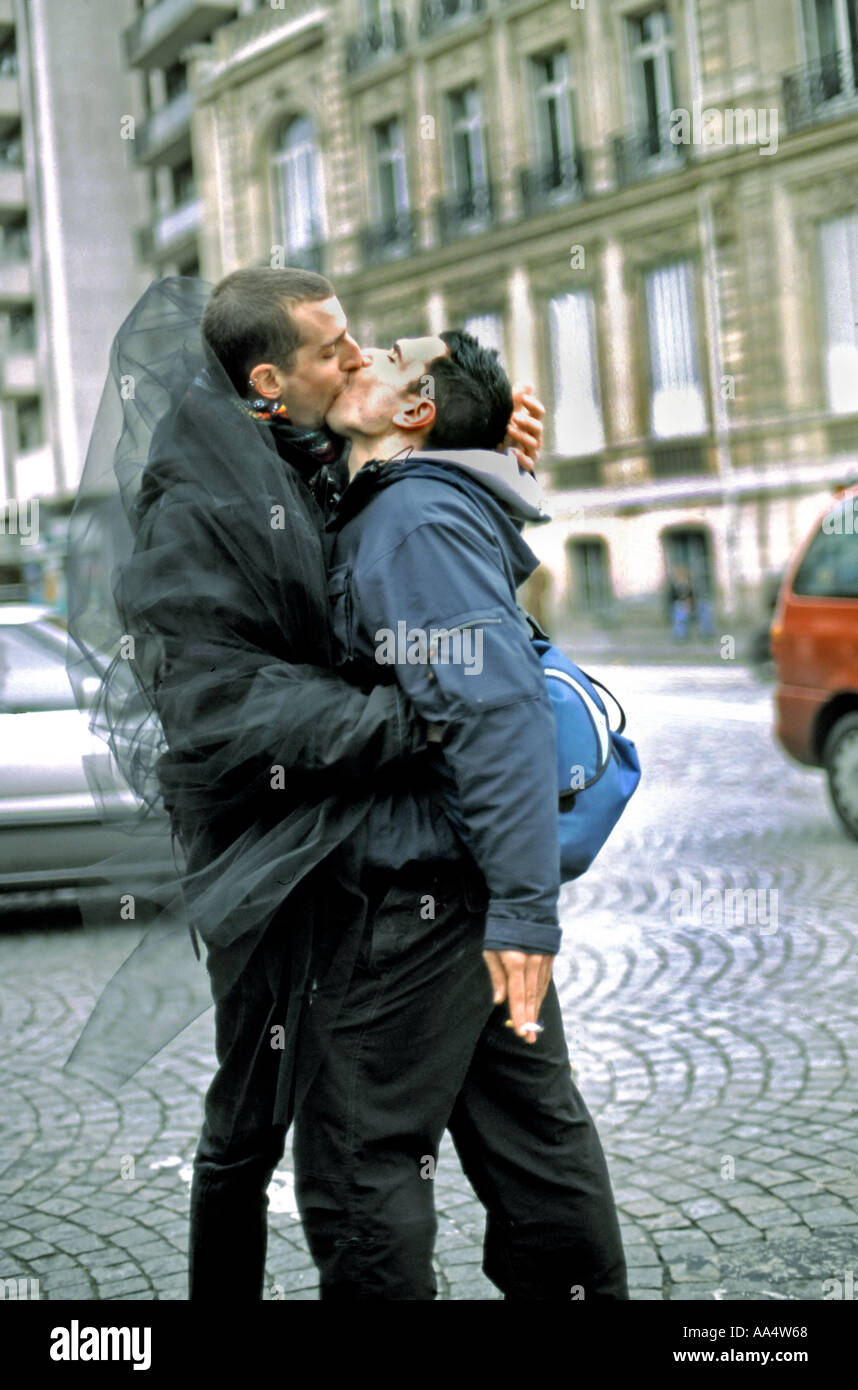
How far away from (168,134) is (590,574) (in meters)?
19.9

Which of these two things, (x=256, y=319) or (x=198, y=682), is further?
(x=256, y=319)

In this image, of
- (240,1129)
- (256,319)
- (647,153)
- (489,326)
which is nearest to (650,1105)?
(240,1129)

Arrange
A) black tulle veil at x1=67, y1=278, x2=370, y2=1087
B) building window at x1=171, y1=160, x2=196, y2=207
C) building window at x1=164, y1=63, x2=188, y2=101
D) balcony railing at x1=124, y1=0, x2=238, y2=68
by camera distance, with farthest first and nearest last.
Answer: building window at x1=171, y1=160, x2=196, y2=207, building window at x1=164, y1=63, x2=188, y2=101, balcony railing at x1=124, y1=0, x2=238, y2=68, black tulle veil at x1=67, y1=278, x2=370, y2=1087

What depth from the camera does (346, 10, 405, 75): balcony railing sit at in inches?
1261

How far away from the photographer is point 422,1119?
90.8 inches

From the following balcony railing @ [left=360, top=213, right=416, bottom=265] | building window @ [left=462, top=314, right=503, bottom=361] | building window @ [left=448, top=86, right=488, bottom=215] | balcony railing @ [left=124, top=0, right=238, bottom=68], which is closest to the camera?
building window @ [left=462, top=314, right=503, bottom=361]

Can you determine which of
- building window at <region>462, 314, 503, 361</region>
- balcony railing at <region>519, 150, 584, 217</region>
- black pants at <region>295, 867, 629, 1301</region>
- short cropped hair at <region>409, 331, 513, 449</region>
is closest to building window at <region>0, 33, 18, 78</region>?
building window at <region>462, 314, 503, 361</region>

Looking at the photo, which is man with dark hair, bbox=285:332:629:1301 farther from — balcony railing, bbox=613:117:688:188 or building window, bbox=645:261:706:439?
balcony railing, bbox=613:117:688:188

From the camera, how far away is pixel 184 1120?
4.22 meters

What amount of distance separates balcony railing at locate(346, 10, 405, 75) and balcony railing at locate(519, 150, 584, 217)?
4785mm

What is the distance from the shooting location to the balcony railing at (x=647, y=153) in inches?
1060

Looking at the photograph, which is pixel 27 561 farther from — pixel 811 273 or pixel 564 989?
pixel 564 989

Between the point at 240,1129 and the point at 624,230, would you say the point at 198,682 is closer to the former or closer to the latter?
the point at 240,1129

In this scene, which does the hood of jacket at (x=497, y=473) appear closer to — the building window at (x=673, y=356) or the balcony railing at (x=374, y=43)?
the building window at (x=673, y=356)
